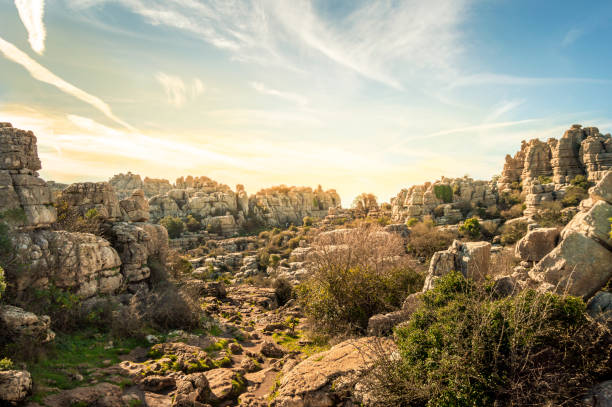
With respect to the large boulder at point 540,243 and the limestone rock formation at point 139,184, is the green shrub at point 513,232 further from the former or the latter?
the limestone rock formation at point 139,184

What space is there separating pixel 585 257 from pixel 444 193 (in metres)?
54.6

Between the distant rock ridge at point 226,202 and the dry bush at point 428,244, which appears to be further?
the distant rock ridge at point 226,202

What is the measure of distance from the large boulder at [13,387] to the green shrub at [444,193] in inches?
2369

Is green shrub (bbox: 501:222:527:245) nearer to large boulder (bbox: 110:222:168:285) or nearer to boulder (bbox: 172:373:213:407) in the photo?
large boulder (bbox: 110:222:168:285)

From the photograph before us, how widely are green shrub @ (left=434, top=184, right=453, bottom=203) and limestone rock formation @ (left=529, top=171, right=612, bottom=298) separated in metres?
52.7

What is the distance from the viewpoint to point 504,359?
452 cm

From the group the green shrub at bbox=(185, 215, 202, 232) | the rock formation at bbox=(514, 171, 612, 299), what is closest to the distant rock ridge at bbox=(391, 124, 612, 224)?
the green shrub at bbox=(185, 215, 202, 232)

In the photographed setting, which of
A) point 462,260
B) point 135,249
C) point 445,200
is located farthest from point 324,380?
point 445,200

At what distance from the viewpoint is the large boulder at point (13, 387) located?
18.1 ft

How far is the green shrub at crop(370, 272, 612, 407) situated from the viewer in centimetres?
431

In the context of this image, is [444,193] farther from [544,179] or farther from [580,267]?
[580,267]

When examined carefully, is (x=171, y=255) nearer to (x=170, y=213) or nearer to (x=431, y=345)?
(x=431, y=345)

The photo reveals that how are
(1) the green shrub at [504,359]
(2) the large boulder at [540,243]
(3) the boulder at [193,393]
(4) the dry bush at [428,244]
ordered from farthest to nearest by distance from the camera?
1. (4) the dry bush at [428,244]
2. (2) the large boulder at [540,243]
3. (3) the boulder at [193,393]
4. (1) the green shrub at [504,359]

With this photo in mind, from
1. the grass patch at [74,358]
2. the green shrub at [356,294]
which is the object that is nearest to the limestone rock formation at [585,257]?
the green shrub at [356,294]
